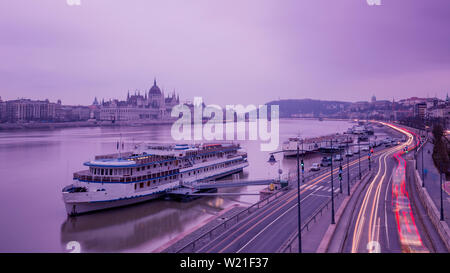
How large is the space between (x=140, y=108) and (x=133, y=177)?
119 meters

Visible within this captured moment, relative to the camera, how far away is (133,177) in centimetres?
1477

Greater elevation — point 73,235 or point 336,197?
point 336,197

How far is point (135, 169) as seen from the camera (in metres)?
15.3

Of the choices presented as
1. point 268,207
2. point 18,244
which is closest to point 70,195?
point 18,244

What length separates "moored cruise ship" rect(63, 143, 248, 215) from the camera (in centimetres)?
1355

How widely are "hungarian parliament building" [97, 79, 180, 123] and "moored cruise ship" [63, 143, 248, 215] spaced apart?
318 ft

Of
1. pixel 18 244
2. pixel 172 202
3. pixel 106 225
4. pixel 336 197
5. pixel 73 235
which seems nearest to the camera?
pixel 18 244

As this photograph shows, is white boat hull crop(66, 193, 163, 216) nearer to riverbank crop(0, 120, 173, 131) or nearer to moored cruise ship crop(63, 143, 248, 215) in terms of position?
moored cruise ship crop(63, 143, 248, 215)

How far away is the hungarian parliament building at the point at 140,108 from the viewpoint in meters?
120

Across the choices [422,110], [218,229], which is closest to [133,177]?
[218,229]

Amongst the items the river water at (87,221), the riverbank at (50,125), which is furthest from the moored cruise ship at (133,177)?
the riverbank at (50,125)

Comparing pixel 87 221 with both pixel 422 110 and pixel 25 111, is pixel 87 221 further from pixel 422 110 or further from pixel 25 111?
pixel 25 111

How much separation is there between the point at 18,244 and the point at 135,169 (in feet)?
19.4

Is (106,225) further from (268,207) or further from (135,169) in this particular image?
(268,207)
